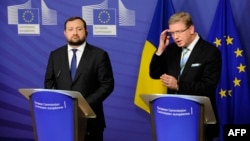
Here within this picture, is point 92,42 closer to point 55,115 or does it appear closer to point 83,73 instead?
point 83,73

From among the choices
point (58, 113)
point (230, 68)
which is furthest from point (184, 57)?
point (230, 68)

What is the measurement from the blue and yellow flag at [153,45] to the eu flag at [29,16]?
144 centimetres

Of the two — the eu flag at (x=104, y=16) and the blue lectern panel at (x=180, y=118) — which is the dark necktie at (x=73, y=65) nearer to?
the blue lectern panel at (x=180, y=118)

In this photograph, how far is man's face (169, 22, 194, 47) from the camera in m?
3.05

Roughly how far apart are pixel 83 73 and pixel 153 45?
155 centimetres

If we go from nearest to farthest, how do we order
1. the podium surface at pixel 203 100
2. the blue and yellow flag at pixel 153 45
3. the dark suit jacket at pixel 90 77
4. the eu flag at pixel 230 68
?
the podium surface at pixel 203 100
the dark suit jacket at pixel 90 77
the eu flag at pixel 230 68
the blue and yellow flag at pixel 153 45

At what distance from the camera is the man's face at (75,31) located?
3.32 meters

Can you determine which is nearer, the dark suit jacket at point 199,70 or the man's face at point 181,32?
the dark suit jacket at point 199,70

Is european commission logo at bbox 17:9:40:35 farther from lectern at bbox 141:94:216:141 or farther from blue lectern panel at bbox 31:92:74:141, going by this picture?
lectern at bbox 141:94:216:141

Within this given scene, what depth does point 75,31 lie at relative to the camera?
332 cm

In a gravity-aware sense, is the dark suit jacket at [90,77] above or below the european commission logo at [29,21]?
below

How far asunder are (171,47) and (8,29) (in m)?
2.63

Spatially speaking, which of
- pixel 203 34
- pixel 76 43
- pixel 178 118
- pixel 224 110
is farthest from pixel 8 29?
pixel 178 118

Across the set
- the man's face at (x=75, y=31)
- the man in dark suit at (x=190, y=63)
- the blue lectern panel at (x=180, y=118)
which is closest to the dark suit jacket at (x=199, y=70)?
the man in dark suit at (x=190, y=63)
